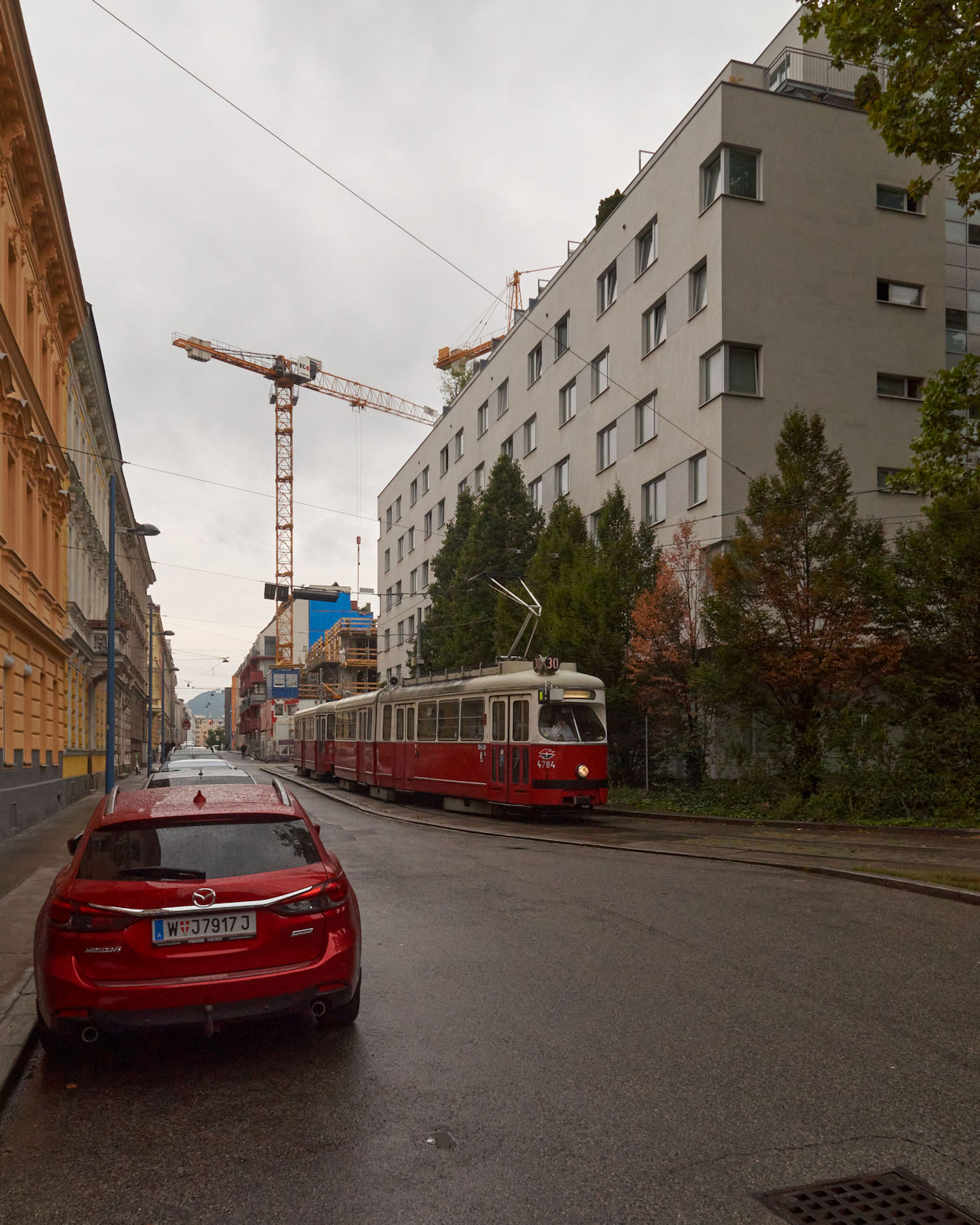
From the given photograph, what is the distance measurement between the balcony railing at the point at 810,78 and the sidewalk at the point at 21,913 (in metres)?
25.6

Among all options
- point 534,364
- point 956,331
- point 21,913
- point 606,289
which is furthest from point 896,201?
point 21,913

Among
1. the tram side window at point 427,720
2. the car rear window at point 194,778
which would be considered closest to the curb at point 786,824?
the tram side window at point 427,720

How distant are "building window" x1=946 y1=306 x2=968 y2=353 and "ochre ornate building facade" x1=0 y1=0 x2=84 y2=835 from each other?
75.5 ft

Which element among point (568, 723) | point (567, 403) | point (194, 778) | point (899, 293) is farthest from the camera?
point (567, 403)

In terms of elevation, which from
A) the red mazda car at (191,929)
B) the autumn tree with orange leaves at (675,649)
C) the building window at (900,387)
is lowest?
the red mazda car at (191,929)

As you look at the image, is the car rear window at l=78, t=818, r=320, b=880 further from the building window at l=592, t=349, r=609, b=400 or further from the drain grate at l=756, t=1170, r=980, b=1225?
the building window at l=592, t=349, r=609, b=400

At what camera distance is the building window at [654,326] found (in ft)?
94.0

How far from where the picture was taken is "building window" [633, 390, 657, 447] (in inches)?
1130

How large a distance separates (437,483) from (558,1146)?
162 ft

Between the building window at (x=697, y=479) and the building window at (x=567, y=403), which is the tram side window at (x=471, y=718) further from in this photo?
the building window at (x=567, y=403)

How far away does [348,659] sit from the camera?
72625mm

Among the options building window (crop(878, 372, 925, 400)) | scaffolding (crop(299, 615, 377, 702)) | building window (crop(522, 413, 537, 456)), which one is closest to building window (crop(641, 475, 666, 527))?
building window (crop(878, 372, 925, 400))

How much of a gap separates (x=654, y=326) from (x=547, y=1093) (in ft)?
88.0

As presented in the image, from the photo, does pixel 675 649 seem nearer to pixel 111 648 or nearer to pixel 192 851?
pixel 111 648
